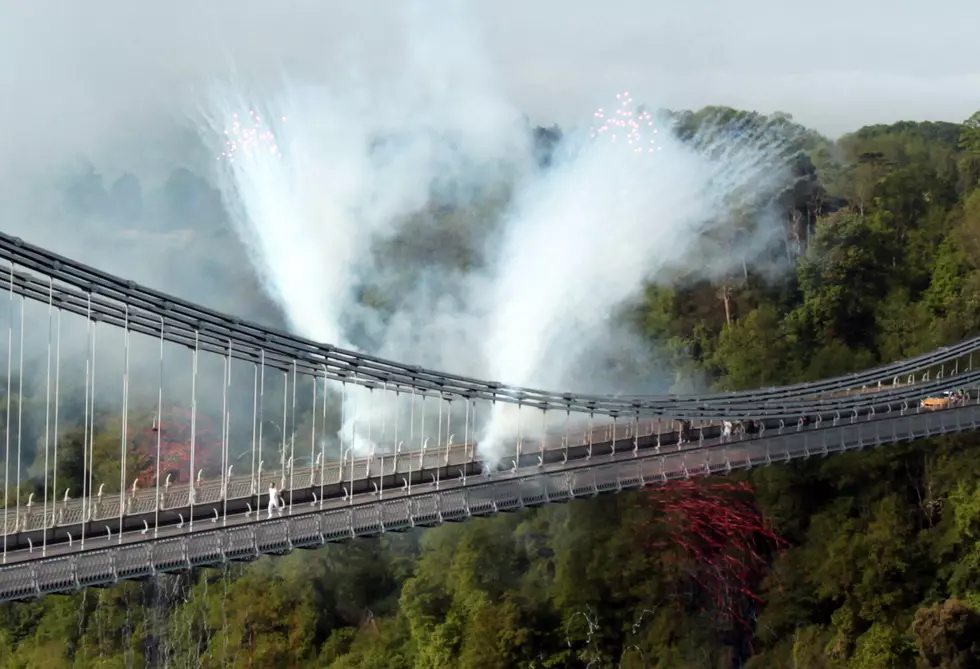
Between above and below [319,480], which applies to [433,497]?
below

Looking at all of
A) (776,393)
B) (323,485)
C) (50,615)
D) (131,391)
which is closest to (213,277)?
(131,391)

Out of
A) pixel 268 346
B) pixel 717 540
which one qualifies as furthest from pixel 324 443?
pixel 717 540

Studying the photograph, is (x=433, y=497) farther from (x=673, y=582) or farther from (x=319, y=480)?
(x=673, y=582)

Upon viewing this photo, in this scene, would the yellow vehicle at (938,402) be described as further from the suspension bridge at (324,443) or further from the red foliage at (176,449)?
the red foliage at (176,449)

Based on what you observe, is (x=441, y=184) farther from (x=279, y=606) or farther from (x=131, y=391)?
(x=279, y=606)

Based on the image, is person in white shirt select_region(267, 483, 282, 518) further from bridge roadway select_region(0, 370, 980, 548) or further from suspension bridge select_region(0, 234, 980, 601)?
bridge roadway select_region(0, 370, 980, 548)

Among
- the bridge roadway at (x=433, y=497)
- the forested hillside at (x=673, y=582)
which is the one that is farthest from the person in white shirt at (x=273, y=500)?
the forested hillside at (x=673, y=582)
